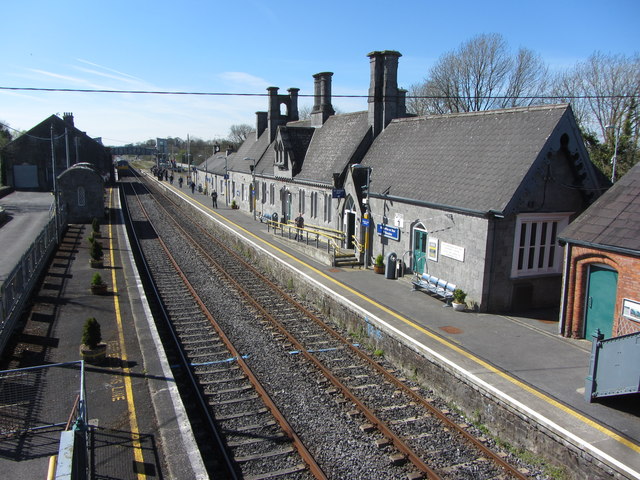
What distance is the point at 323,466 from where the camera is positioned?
8617 mm

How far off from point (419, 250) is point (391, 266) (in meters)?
1.42

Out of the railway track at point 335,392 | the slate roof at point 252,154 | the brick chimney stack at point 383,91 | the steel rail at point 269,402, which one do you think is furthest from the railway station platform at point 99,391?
the slate roof at point 252,154

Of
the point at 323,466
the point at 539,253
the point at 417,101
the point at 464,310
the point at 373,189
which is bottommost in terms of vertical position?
the point at 323,466

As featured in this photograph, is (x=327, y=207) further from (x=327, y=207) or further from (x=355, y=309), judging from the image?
(x=355, y=309)

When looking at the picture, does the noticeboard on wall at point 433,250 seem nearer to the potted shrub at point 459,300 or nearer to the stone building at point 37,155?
the potted shrub at point 459,300

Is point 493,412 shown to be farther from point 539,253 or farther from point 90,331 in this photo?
point 90,331

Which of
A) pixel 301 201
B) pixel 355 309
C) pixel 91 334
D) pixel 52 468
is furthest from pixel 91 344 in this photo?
pixel 301 201

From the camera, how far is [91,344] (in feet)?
37.7

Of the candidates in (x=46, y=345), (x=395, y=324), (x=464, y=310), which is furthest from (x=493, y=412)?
(x=46, y=345)

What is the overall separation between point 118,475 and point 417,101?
164 feet

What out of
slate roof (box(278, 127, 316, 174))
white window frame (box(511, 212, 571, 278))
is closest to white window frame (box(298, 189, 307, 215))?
slate roof (box(278, 127, 316, 174))

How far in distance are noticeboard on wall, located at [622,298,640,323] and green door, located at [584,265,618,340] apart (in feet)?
2.14

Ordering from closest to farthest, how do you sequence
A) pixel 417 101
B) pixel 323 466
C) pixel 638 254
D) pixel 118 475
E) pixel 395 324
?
pixel 118 475, pixel 323 466, pixel 638 254, pixel 395 324, pixel 417 101

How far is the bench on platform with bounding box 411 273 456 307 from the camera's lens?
51.6 ft
